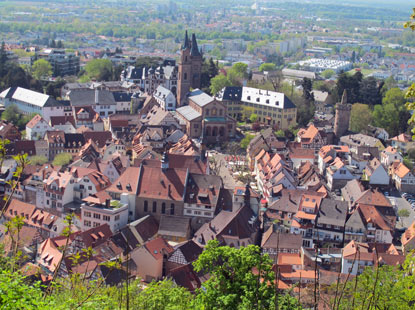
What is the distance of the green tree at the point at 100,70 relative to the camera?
82.9 meters

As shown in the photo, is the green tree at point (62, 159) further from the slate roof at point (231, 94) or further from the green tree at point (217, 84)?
the green tree at point (217, 84)

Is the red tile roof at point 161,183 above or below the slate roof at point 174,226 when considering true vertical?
above

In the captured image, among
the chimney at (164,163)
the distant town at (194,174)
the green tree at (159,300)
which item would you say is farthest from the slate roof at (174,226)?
the green tree at (159,300)

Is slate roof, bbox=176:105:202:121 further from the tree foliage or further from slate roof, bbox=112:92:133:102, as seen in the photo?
the tree foliage

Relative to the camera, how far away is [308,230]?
36.3 meters

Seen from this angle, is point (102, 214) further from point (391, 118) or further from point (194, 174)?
point (391, 118)

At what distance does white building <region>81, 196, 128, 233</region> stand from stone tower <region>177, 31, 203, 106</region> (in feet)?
103

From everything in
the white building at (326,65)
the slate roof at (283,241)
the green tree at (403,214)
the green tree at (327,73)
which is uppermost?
the slate roof at (283,241)

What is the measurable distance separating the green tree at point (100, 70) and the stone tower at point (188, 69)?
56.7ft

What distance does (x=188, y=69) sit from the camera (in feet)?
225

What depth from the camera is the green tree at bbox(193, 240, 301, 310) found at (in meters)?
18.5

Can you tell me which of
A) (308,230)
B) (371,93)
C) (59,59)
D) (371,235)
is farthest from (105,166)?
(59,59)

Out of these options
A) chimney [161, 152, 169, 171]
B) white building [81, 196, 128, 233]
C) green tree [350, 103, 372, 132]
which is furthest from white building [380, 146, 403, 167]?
white building [81, 196, 128, 233]

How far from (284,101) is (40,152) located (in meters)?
26.4
